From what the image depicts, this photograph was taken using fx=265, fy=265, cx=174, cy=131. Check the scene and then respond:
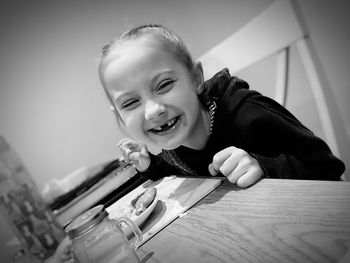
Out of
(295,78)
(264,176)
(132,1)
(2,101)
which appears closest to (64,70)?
(2,101)

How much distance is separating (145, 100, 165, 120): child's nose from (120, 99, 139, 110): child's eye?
49 millimetres

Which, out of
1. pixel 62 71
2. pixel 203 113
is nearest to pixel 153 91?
pixel 203 113

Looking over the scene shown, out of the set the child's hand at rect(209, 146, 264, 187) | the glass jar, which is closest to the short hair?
the child's hand at rect(209, 146, 264, 187)

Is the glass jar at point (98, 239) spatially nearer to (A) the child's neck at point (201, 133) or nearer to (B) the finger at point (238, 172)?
(B) the finger at point (238, 172)

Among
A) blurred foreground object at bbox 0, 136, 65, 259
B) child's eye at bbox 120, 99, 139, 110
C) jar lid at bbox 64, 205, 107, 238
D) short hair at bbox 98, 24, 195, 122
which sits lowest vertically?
blurred foreground object at bbox 0, 136, 65, 259

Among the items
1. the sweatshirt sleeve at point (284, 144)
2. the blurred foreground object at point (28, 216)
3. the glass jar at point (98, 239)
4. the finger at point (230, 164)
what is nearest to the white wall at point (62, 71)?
the blurred foreground object at point (28, 216)

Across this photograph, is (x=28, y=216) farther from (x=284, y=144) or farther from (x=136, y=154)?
(x=284, y=144)

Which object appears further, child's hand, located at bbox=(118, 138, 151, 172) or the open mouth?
child's hand, located at bbox=(118, 138, 151, 172)

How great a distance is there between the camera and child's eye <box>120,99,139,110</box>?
2.09 feet

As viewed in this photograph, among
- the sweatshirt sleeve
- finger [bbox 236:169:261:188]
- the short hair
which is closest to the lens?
finger [bbox 236:169:261:188]

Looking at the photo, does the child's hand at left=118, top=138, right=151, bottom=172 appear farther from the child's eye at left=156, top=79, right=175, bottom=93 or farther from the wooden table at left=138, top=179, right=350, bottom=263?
the wooden table at left=138, top=179, right=350, bottom=263

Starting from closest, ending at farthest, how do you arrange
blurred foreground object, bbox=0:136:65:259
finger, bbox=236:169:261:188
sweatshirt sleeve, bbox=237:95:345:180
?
finger, bbox=236:169:261:188
sweatshirt sleeve, bbox=237:95:345:180
blurred foreground object, bbox=0:136:65:259

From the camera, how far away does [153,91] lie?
23.5 inches

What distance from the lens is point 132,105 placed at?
0.65m
